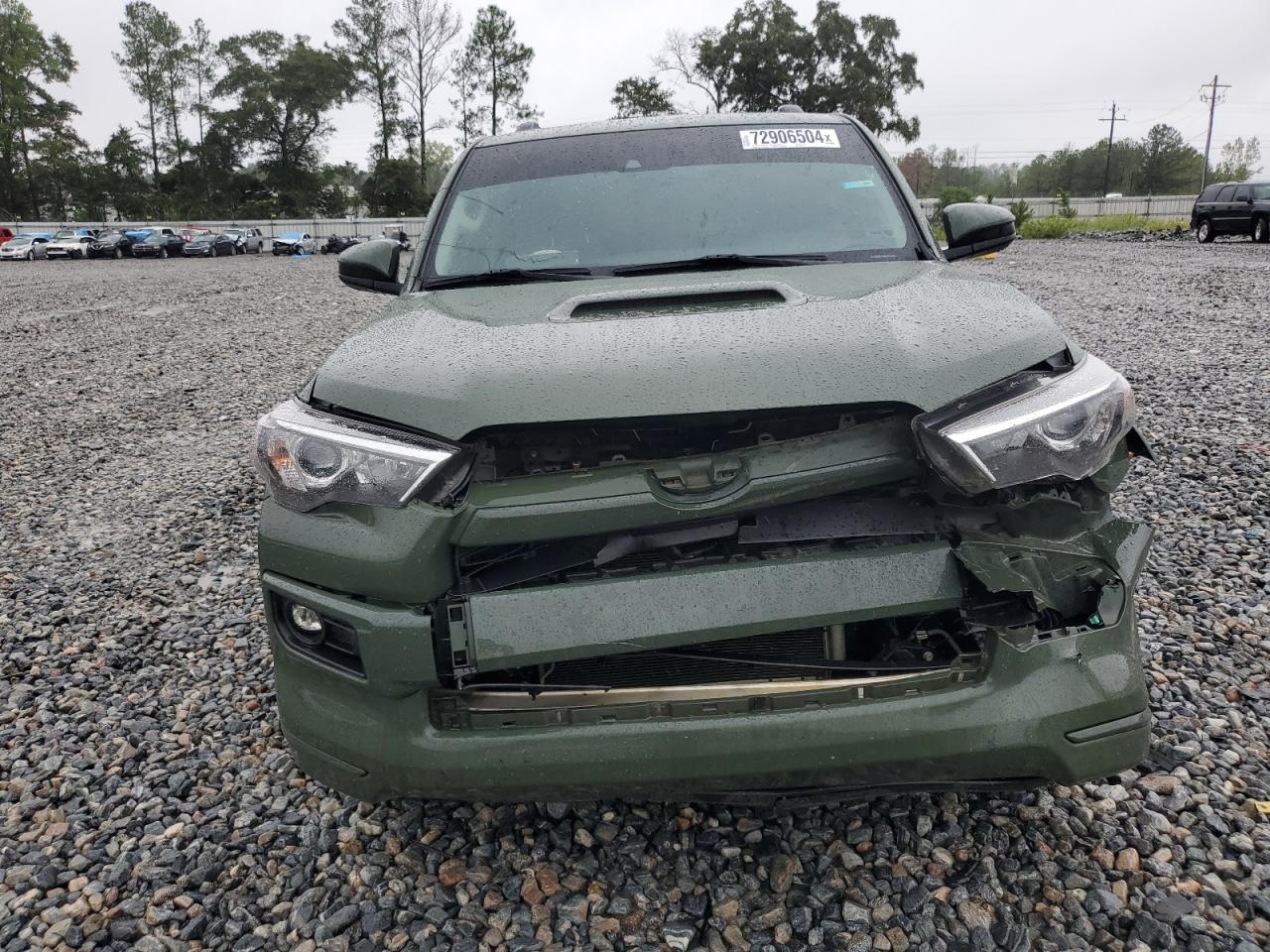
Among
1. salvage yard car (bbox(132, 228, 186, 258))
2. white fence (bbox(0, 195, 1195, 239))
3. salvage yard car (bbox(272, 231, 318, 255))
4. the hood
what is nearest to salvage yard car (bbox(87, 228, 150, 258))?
salvage yard car (bbox(132, 228, 186, 258))

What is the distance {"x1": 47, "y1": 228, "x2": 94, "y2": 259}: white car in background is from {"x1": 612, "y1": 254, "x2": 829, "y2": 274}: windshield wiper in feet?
132

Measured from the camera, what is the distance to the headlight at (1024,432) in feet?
5.56

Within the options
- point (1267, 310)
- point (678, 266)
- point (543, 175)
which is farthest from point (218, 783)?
point (1267, 310)

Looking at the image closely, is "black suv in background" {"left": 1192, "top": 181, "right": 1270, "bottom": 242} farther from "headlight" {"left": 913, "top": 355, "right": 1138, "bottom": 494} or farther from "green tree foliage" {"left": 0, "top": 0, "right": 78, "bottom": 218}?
"green tree foliage" {"left": 0, "top": 0, "right": 78, "bottom": 218}

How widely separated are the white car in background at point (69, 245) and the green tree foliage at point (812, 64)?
113ft

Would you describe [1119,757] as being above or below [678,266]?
below

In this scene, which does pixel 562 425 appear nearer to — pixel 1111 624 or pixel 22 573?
pixel 1111 624

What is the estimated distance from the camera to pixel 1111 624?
1.73 meters

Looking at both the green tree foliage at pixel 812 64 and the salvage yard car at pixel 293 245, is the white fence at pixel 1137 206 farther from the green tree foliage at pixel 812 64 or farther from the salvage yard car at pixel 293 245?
the salvage yard car at pixel 293 245

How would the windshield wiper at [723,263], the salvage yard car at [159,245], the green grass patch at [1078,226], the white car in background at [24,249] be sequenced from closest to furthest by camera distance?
the windshield wiper at [723,263], the green grass patch at [1078,226], the white car in background at [24,249], the salvage yard car at [159,245]

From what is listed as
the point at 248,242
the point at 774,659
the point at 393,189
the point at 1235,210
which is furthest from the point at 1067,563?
the point at 393,189

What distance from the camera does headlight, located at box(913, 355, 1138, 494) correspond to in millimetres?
1694

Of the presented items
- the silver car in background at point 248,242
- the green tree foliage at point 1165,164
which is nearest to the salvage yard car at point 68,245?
the silver car in background at point 248,242

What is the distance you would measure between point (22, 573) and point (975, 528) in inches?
167
